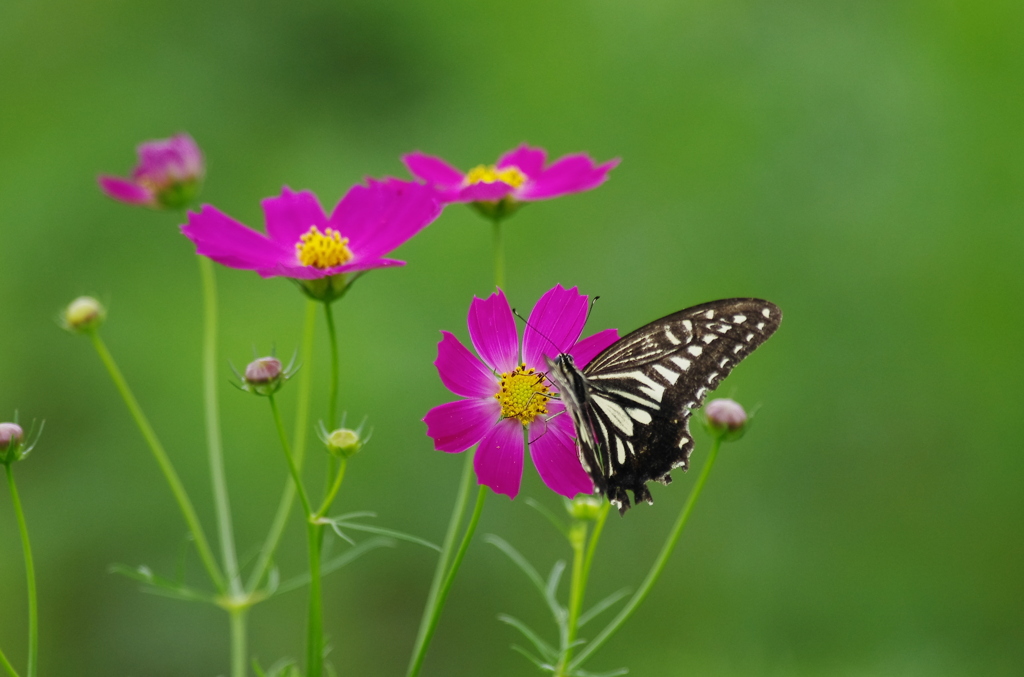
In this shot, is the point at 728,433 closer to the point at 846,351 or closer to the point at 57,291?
the point at 846,351

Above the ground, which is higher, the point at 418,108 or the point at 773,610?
the point at 418,108

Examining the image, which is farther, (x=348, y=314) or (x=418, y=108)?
(x=418, y=108)

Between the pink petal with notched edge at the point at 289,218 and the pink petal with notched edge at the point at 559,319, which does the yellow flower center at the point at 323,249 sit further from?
the pink petal with notched edge at the point at 559,319

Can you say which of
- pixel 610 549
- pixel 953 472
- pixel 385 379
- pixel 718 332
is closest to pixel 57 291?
pixel 385 379

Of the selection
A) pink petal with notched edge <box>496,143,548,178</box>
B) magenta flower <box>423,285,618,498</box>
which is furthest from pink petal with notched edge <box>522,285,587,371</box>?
pink petal with notched edge <box>496,143,548,178</box>


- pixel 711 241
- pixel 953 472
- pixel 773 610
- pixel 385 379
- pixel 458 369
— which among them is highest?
pixel 711 241

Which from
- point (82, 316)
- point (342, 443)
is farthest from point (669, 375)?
point (82, 316)

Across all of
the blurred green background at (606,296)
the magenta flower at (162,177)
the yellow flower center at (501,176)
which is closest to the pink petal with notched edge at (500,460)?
the yellow flower center at (501,176)

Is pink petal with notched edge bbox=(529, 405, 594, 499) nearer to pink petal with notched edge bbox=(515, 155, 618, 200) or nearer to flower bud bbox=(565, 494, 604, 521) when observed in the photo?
flower bud bbox=(565, 494, 604, 521)
